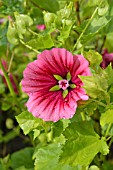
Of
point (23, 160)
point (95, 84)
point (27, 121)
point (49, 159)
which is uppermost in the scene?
point (95, 84)

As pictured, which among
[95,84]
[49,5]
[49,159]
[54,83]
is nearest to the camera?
[95,84]

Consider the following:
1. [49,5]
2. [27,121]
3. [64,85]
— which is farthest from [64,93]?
[49,5]

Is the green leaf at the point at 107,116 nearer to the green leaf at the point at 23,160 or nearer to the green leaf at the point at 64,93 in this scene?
the green leaf at the point at 64,93

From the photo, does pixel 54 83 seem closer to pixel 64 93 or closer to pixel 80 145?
pixel 64 93

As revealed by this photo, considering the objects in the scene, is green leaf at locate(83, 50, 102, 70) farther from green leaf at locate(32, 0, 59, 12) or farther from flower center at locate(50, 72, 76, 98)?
green leaf at locate(32, 0, 59, 12)

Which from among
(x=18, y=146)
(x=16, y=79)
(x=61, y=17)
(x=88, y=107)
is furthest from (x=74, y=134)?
(x=18, y=146)

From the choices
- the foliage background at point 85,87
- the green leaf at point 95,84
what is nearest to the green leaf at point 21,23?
the foliage background at point 85,87
